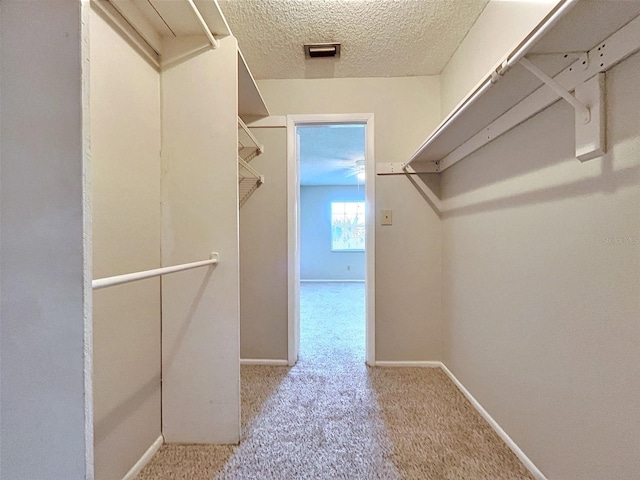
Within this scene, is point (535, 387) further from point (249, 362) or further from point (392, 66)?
point (392, 66)

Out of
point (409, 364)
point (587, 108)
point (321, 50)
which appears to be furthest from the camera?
point (409, 364)

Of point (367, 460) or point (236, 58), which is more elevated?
point (236, 58)

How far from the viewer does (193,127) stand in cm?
125

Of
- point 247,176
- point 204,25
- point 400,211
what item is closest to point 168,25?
point 204,25

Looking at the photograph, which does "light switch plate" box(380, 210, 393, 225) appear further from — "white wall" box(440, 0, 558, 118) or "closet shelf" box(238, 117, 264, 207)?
"closet shelf" box(238, 117, 264, 207)

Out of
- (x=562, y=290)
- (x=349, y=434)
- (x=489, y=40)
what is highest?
(x=489, y=40)

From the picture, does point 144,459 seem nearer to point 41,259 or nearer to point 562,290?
point 41,259

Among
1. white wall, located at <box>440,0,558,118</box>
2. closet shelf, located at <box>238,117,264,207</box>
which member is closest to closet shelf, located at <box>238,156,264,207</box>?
closet shelf, located at <box>238,117,264,207</box>

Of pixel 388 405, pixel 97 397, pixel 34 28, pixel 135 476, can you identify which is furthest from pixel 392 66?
pixel 135 476

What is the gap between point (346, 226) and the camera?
670 centimetres

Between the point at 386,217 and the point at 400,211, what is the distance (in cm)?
11

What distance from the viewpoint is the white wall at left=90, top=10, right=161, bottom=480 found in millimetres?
901

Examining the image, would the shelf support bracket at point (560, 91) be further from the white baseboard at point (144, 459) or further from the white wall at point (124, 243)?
the white baseboard at point (144, 459)

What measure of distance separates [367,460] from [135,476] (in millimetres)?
932
